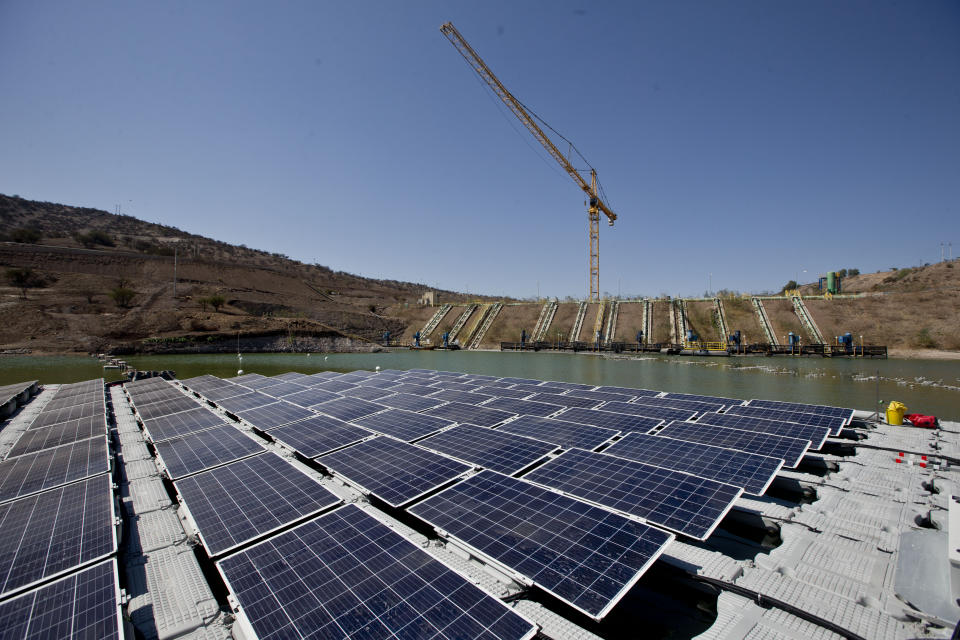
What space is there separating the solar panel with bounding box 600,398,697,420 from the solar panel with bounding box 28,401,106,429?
21094 mm

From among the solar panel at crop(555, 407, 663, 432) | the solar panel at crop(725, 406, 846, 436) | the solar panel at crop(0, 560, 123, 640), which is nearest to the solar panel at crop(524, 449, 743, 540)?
the solar panel at crop(555, 407, 663, 432)

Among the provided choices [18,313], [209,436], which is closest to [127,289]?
[18,313]

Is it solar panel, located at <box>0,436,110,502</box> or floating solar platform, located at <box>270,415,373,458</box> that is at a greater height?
floating solar platform, located at <box>270,415,373,458</box>

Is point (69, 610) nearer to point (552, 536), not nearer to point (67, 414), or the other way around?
point (552, 536)

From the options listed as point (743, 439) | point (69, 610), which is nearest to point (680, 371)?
point (743, 439)

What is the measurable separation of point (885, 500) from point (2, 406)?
33.6 m

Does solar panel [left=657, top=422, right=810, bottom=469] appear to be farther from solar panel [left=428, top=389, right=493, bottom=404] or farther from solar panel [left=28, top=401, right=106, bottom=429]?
solar panel [left=28, top=401, right=106, bottom=429]

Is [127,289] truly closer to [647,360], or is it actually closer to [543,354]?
[543,354]

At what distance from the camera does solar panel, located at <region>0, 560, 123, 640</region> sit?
5.29m

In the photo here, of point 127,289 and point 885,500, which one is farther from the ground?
point 127,289

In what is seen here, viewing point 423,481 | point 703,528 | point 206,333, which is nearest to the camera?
point 703,528

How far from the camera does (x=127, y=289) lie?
73750mm

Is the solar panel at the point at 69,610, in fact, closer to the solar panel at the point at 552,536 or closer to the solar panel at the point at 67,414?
the solar panel at the point at 552,536

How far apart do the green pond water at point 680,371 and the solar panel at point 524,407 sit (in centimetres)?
1924
